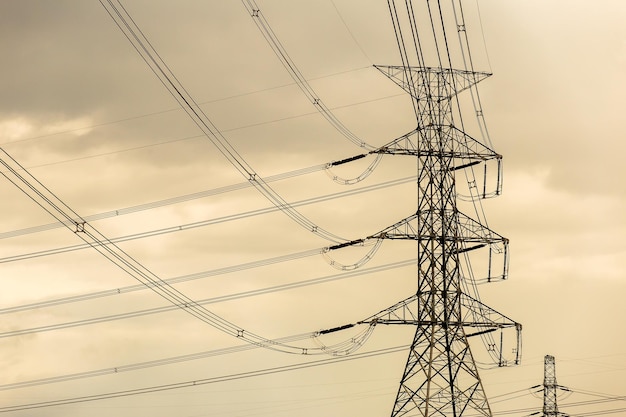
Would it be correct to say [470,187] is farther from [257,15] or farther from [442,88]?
[257,15]

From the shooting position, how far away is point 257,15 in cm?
5247

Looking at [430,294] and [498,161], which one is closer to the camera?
[430,294]

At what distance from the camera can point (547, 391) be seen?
2894 inches

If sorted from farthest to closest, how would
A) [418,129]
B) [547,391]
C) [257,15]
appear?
[547,391] → [418,129] → [257,15]

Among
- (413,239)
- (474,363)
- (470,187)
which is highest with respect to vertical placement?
(470,187)

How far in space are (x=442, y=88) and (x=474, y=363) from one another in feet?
46.7

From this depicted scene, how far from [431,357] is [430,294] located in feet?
10.1

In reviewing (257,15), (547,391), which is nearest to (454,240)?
(257,15)

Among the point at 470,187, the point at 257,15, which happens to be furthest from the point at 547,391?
the point at 257,15

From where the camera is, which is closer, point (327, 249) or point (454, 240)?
point (454, 240)

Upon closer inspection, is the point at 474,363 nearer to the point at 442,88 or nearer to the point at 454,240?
the point at 454,240

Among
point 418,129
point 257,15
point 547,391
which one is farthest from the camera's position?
point 547,391

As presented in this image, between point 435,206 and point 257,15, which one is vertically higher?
point 257,15

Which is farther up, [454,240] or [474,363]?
[454,240]
